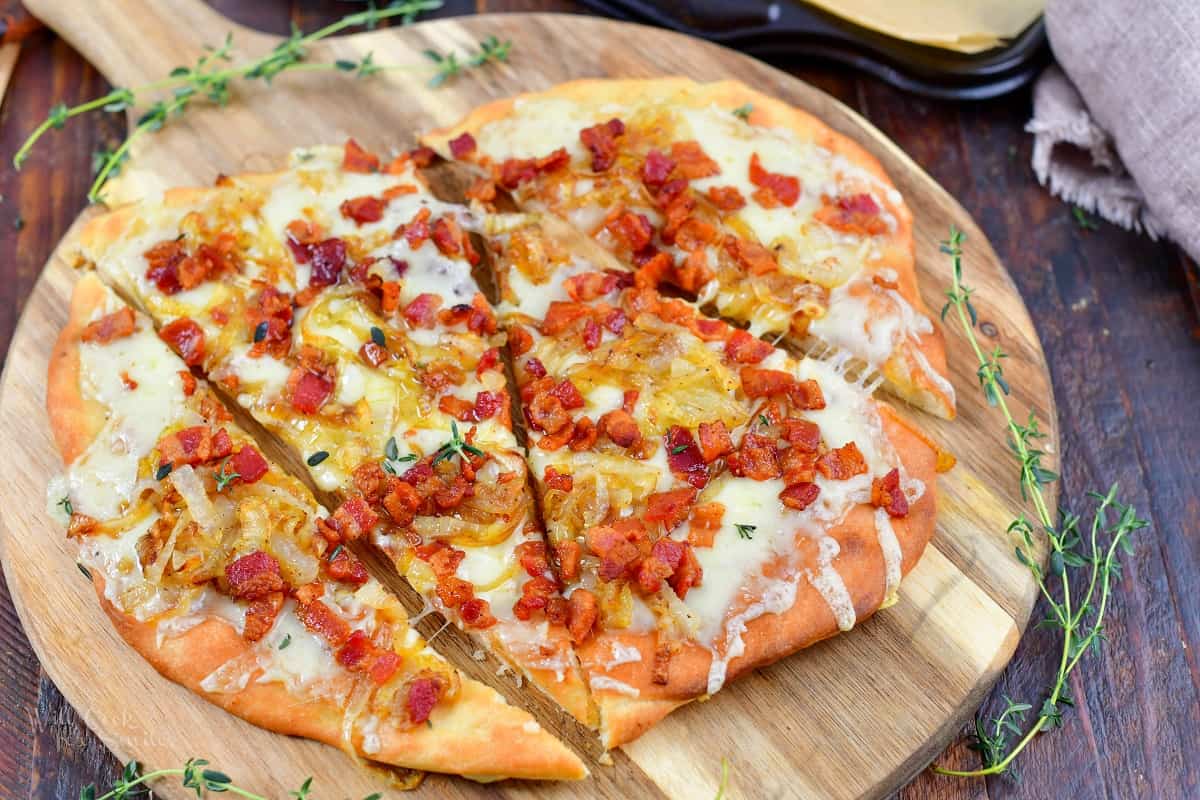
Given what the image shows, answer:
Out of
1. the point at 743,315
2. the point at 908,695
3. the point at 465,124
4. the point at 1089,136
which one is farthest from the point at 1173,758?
the point at 465,124

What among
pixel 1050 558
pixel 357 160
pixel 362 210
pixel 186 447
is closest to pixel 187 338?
pixel 186 447

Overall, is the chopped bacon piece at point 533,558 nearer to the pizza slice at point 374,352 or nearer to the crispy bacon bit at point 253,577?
the pizza slice at point 374,352

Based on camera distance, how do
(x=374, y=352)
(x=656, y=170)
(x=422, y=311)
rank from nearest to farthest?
(x=374, y=352) → (x=422, y=311) → (x=656, y=170)

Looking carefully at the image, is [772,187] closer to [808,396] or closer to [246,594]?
[808,396]

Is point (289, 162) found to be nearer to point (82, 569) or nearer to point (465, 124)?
point (465, 124)

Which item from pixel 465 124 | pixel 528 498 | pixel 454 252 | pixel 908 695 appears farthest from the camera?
pixel 465 124

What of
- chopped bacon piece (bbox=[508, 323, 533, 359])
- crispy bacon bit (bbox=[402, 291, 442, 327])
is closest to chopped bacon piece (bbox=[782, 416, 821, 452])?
chopped bacon piece (bbox=[508, 323, 533, 359])

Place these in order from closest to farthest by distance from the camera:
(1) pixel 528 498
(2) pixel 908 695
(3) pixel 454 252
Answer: (2) pixel 908 695 → (1) pixel 528 498 → (3) pixel 454 252
